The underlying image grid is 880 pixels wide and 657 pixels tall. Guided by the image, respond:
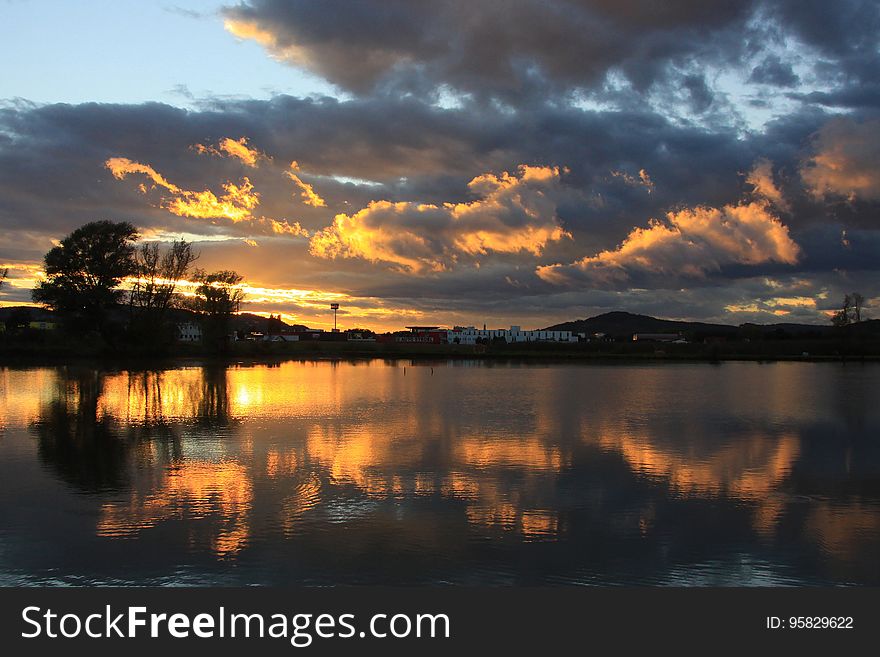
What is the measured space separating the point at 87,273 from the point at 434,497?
3006 inches

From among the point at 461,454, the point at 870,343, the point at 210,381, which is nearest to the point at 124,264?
Result: the point at 210,381

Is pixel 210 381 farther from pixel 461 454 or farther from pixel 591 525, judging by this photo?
pixel 591 525

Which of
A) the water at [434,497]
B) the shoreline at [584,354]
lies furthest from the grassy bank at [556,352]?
the water at [434,497]

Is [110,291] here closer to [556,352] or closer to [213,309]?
[213,309]

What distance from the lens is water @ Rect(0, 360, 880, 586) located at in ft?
35.1

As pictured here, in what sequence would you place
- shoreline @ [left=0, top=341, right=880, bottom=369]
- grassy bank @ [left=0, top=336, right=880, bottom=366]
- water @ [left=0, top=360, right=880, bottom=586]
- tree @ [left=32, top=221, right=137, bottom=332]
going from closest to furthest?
1. water @ [left=0, top=360, right=880, bottom=586]
2. tree @ [left=32, top=221, right=137, bottom=332]
3. grassy bank @ [left=0, top=336, right=880, bottom=366]
4. shoreline @ [left=0, top=341, right=880, bottom=369]

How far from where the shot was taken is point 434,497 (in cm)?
1504

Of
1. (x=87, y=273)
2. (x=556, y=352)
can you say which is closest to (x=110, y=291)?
(x=87, y=273)

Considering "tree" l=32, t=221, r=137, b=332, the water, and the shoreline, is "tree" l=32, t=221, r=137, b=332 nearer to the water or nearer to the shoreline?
the shoreline

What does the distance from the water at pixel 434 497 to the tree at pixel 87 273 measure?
171 feet

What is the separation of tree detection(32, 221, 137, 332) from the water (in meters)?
52.1

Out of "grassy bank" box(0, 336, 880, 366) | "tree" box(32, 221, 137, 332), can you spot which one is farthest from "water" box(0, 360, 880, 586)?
"grassy bank" box(0, 336, 880, 366)

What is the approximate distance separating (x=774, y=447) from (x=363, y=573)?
56.8 ft

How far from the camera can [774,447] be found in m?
22.6
